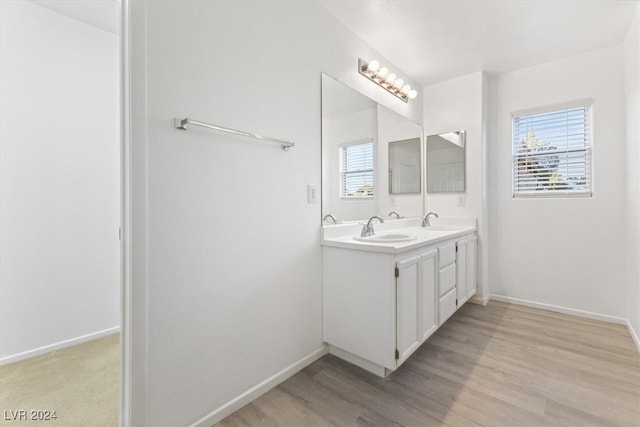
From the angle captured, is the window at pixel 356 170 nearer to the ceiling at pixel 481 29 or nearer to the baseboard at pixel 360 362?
the ceiling at pixel 481 29

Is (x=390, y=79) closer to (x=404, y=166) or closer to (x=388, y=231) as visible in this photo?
(x=404, y=166)

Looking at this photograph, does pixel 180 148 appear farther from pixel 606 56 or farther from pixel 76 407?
pixel 606 56

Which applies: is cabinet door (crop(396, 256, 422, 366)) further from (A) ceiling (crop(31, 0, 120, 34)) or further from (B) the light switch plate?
(A) ceiling (crop(31, 0, 120, 34))

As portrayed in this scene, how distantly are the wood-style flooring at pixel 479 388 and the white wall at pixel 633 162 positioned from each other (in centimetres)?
36

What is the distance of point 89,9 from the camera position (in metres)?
2.10

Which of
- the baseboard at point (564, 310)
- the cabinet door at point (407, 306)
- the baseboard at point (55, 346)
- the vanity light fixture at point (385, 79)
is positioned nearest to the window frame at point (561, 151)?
the baseboard at point (564, 310)

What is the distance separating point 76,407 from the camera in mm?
1523

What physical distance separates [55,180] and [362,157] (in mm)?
2275

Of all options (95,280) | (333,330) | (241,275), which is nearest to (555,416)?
(333,330)

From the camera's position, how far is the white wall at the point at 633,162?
214 cm

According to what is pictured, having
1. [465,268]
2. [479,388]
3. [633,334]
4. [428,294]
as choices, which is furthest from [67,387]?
[633,334]

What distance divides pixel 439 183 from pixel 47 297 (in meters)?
3.60

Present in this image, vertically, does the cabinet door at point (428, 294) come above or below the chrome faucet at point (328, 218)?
below

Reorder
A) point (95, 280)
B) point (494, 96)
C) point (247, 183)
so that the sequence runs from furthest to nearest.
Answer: point (494, 96), point (95, 280), point (247, 183)
